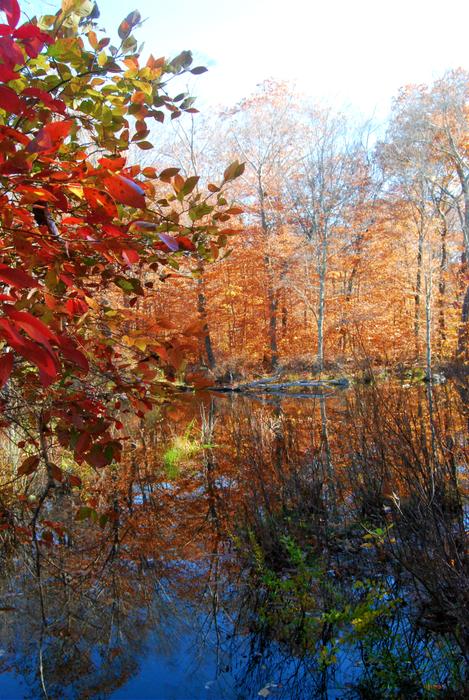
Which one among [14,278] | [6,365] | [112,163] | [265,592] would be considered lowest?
[265,592]

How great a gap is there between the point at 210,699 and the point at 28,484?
3.06 metres

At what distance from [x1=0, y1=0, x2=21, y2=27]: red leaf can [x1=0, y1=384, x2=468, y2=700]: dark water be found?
98 cm

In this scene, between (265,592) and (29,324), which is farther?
(265,592)

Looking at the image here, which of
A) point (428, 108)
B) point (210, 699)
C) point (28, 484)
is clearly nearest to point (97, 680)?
point (210, 699)

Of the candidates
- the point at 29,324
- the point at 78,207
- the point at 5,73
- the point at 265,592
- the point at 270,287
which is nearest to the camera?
the point at 29,324

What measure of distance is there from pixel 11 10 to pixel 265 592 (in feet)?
10.9

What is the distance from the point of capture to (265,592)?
10.7ft

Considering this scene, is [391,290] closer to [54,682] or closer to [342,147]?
[342,147]

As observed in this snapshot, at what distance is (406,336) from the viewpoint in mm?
20016

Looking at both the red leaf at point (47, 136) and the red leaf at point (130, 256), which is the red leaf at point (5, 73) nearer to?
the red leaf at point (47, 136)

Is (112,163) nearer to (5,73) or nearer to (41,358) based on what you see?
(5,73)

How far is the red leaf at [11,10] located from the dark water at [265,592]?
38.7 inches

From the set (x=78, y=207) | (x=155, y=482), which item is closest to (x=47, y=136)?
(x=78, y=207)

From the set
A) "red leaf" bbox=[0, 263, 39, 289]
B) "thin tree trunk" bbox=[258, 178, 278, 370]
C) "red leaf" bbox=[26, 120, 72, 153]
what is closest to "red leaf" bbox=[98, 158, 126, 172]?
"red leaf" bbox=[26, 120, 72, 153]
